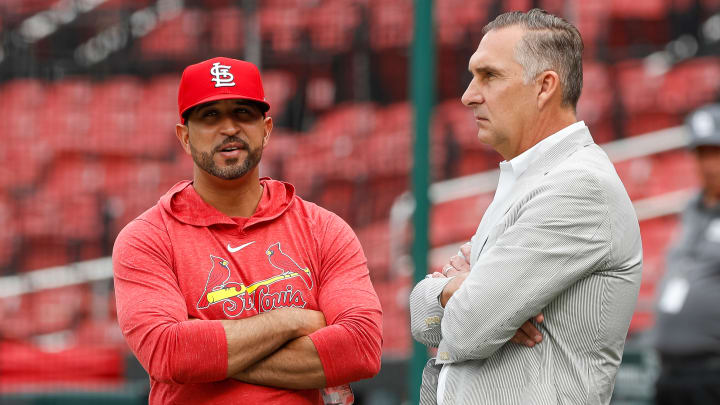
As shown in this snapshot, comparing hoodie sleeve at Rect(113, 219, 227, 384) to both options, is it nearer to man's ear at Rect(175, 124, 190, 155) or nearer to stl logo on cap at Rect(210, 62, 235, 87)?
man's ear at Rect(175, 124, 190, 155)

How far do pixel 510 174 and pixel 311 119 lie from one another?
3.50 m

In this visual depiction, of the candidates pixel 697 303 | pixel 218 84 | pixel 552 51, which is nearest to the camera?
pixel 552 51

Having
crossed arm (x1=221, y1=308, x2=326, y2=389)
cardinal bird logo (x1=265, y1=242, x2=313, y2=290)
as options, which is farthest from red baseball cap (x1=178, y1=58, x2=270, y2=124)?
crossed arm (x1=221, y1=308, x2=326, y2=389)

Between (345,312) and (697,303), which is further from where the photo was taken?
(697,303)

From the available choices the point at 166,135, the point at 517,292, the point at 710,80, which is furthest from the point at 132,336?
the point at 710,80

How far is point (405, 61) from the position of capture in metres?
5.57

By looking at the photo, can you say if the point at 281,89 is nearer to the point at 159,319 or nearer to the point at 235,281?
the point at 235,281

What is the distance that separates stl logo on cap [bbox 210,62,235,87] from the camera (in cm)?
243

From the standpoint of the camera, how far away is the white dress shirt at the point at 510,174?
2.21 metres

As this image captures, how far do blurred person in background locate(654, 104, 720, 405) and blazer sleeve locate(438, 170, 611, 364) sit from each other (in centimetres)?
233

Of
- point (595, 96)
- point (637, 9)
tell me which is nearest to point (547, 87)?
point (637, 9)

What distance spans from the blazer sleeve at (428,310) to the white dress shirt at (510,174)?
82 millimetres

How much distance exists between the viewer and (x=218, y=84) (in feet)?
7.97

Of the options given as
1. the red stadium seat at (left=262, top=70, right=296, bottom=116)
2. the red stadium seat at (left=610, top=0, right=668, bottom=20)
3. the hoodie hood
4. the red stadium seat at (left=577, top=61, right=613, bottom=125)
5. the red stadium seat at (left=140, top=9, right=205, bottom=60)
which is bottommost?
the hoodie hood
